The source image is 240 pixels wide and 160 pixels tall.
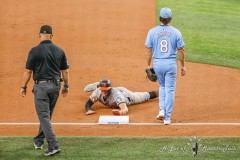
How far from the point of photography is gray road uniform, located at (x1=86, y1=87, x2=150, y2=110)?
13.2m

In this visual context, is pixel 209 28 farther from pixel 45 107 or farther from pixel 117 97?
pixel 45 107

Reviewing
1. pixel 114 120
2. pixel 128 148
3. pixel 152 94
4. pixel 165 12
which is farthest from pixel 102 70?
pixel 128 148

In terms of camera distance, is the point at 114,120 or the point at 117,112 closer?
the point at 114,120

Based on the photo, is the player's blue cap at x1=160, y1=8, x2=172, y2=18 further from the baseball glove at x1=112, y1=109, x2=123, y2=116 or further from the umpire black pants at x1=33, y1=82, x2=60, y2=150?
the umpire black pants at x1=33, y1=82, x2=60, y2=150

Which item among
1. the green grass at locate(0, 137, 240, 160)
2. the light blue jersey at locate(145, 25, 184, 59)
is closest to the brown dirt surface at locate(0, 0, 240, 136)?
the green grass at locate(0, 137, 240, 160)

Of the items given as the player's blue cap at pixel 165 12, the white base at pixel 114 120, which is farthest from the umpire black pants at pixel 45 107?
the player's blue cap at pixel 165 12

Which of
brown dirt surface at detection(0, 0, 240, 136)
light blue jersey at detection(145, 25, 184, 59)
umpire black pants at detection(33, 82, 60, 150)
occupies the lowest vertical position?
brown dirt surface at detection(0, 0, 240, 136)

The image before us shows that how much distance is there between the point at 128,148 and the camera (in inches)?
419

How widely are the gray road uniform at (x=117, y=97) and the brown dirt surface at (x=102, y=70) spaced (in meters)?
0.15

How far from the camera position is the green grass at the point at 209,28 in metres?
18.4

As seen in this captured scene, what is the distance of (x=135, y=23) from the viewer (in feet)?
73.2

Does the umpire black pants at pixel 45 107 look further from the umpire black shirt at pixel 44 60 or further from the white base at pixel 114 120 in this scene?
the white base at pixel 114 120

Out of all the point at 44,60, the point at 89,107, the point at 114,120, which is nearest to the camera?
the point at 44,60

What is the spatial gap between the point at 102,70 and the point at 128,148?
625cm
